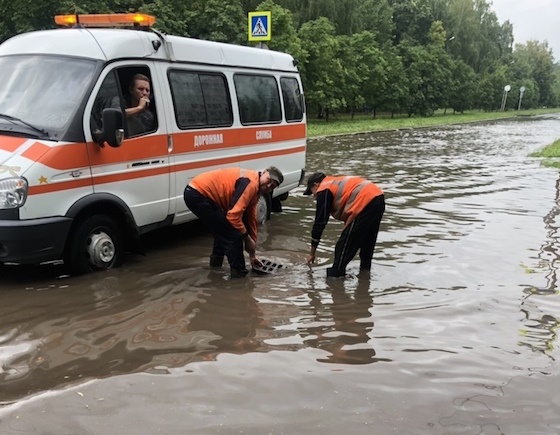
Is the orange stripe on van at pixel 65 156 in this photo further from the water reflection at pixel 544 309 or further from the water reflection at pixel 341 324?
the water reflection at pixel 544 309

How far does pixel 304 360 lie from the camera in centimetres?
437

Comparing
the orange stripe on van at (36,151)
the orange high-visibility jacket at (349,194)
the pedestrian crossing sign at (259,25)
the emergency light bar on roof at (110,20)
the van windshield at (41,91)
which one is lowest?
the orange high-visibility jacket at (349,194)

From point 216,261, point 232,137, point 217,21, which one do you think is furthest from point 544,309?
point 217,21

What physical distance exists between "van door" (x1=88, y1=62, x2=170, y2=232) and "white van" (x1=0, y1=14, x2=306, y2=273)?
1 centimetres

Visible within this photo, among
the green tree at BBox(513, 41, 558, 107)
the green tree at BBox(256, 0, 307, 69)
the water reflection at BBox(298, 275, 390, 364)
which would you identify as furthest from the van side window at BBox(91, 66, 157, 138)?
the green tree at BBox(513, 41, 558, 107)

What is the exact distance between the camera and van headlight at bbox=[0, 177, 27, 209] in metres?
5.26


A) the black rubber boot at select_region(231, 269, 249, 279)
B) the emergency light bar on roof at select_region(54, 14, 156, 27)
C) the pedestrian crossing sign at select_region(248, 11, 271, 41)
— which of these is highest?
the pedestrian crossing sign at select_region(248, 11, 271, 41)

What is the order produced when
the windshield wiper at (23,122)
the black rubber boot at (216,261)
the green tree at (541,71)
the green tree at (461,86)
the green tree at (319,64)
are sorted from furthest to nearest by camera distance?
the green tree at (541,71) < the green tree at (461,86) < the green tree at (319,64) < the black rubber boot at (216,261) < the windshield wiper at (23,122)

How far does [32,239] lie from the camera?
536 centimetres

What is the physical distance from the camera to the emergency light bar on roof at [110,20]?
267 inches

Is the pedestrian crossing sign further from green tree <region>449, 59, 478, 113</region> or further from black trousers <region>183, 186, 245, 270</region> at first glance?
green tree <region>449, 59, 478, 113</region>

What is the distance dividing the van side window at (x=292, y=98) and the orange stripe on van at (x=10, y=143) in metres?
5.08

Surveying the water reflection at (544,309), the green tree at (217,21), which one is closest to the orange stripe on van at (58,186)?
the water reflection at (544,309)

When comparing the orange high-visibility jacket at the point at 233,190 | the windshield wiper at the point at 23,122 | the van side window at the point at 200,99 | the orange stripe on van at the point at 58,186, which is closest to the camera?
the orange stripe on van at the point at 58,186
